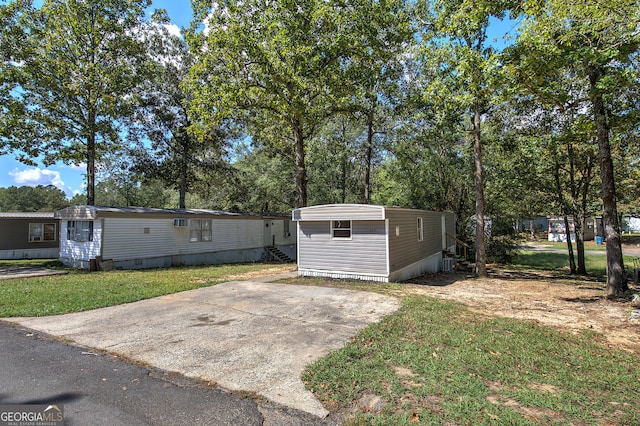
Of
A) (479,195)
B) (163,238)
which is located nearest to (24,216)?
(163,238)

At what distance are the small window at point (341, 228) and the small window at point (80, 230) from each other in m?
11.0

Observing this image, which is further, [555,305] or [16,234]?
[16,234]

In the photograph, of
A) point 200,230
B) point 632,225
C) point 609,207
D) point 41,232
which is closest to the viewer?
point 609,207

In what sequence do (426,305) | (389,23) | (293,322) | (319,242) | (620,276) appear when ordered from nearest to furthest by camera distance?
(293,322), (426,305), (620,276), (319,242), (389,23)

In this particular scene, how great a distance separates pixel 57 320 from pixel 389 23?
16.9 meters

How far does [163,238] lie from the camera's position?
635 inches

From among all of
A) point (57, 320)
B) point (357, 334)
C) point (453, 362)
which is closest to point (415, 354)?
point (453, 362)

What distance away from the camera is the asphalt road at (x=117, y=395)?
118 inches

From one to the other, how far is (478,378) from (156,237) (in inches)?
612

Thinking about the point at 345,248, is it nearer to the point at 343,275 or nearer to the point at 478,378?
the point at 343,275

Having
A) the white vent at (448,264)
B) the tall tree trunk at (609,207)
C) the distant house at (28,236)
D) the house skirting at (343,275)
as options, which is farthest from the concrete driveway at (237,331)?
the distant house at (28,236)

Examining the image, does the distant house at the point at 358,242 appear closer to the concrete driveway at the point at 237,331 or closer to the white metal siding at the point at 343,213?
the white metal siding at the point at 343,213

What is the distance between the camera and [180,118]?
22797 mm

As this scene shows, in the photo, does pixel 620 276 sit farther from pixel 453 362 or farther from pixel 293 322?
pixel 293 322
